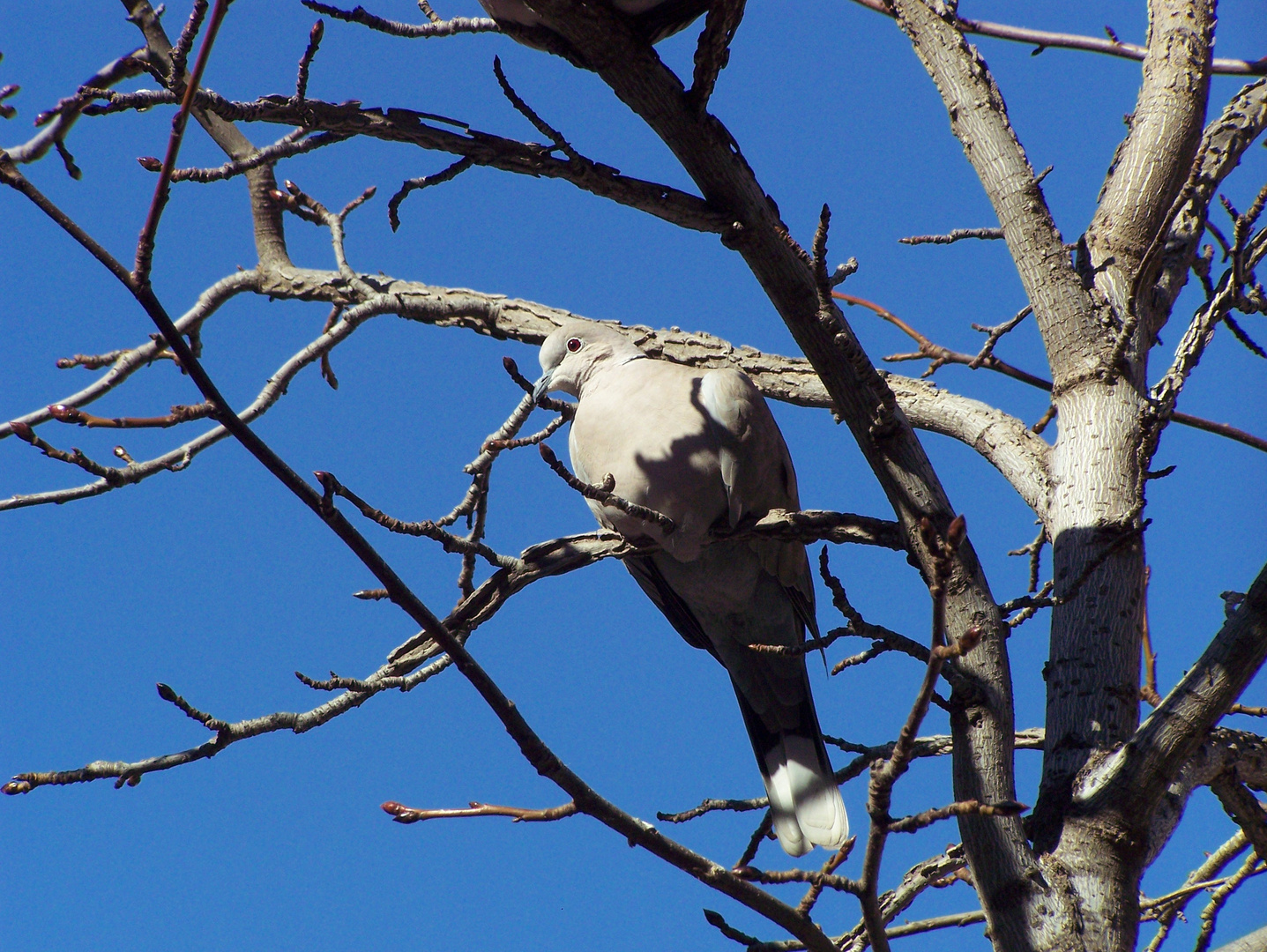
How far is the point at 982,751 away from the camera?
2.38 meters

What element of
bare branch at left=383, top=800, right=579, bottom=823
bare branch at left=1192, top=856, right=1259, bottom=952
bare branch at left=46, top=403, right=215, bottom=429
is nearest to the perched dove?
bare branch at left=1192, top=856, right=1259, bottom=952

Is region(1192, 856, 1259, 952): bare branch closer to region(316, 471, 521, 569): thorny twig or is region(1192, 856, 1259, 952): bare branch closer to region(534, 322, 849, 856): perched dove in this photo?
region(534, 322, 849, 856): perched dove

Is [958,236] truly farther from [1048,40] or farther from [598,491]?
[598,491]

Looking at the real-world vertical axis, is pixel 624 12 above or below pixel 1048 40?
below

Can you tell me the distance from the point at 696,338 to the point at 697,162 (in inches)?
75.5

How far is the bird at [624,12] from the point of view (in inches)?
94.3

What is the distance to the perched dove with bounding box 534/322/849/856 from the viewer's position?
3.39 metres

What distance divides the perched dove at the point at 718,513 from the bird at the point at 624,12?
1304mm

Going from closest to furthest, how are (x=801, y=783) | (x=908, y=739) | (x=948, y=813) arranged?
(x=908, y=739) < (x=948, y=813) < (x=801, y=783)

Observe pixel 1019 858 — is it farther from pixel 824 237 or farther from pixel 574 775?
pixel 824 237

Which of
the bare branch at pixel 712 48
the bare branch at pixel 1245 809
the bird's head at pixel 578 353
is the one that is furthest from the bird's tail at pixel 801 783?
the bare branch at pixel 712 48

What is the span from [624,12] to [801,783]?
2503mm

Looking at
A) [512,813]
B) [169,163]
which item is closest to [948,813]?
[512,813]

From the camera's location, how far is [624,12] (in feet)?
7.82
